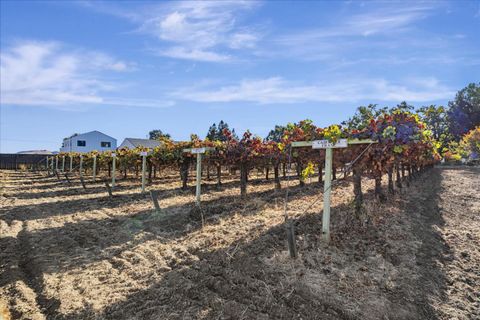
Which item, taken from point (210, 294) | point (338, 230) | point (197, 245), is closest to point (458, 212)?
point (338, 230)

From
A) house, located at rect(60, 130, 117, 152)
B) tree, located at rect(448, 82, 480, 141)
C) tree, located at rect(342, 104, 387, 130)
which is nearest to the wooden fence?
house, located at rect(60, 130, 117, 152)

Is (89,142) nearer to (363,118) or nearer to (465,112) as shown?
(363,118)

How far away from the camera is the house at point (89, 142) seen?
52250 mm

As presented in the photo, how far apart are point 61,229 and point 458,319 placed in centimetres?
762

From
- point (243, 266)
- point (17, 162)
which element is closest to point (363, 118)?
point (243, 266)

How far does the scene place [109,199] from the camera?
12023 millimetres

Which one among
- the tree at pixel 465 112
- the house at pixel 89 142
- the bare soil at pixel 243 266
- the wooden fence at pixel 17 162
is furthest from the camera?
the house at pixel 89 142

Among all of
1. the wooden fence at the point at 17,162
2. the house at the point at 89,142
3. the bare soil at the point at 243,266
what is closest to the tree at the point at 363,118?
the bare soil at the point at 243,266

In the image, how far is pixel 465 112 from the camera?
157 ft

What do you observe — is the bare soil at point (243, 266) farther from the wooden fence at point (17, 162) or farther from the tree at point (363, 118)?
the wooden fence at point (17, 162)

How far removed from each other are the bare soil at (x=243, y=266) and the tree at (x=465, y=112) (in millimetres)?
46764

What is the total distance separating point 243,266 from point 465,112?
5534 cm

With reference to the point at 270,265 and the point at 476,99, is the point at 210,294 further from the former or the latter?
the point at 476,99

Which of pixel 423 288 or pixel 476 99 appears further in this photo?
pixel 476 99
